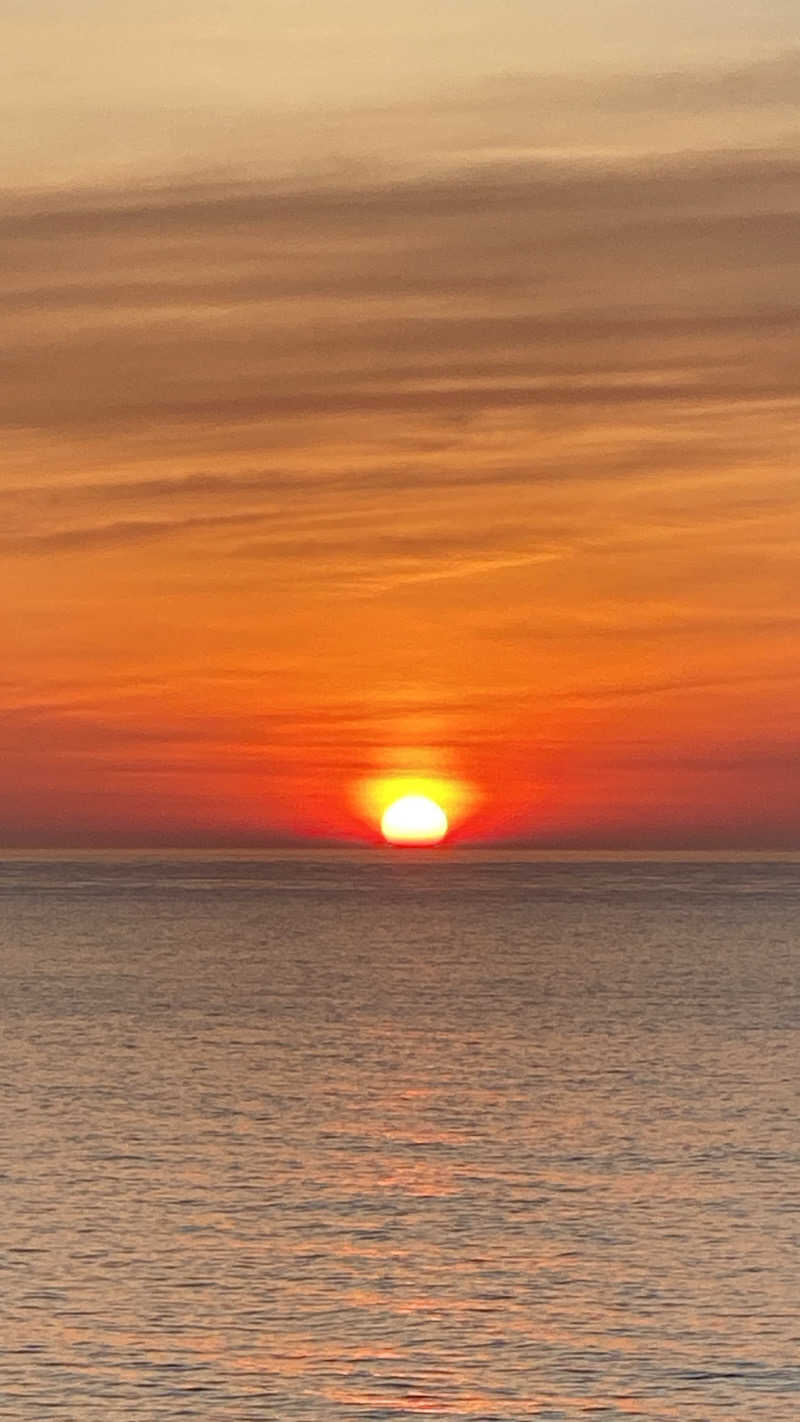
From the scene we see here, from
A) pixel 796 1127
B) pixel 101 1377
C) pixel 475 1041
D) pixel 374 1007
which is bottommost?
pixel 101 1377

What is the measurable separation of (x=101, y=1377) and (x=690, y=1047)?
65.3 metres

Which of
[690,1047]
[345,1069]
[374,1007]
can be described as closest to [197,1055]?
[345,1069]

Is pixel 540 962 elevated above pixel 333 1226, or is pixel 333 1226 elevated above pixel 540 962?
pixel 540 962

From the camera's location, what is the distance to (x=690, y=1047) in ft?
334

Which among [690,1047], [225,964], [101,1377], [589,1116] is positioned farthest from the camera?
[225,964]

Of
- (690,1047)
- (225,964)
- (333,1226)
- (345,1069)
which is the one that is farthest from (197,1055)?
(225,964)

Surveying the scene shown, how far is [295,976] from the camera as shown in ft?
529

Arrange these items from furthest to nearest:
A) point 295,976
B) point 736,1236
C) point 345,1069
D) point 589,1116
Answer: point 295,976
point 345,1069
point 589,1116
point 736,1236

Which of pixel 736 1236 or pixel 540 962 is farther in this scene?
pixel 540 962

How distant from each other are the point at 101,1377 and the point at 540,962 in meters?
138

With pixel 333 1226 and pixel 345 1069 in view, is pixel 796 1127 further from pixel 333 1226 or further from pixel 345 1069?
pixel 345 1069

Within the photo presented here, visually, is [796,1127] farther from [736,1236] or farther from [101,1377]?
[101,1377]

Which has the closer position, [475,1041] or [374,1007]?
[475,1041]

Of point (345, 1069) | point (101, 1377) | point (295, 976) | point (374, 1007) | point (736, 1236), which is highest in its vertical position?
point (295, 976)
